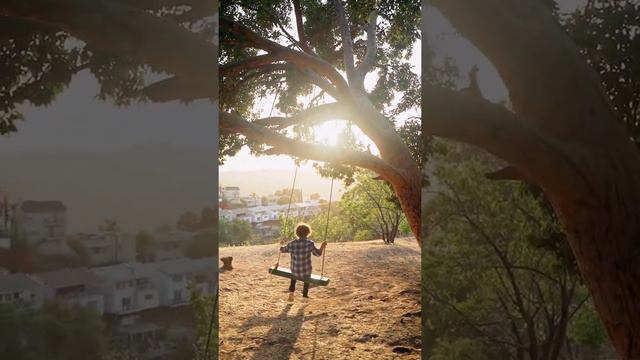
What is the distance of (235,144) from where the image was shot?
7484 millimetres

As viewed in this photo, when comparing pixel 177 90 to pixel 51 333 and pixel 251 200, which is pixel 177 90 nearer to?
pixel 51 333

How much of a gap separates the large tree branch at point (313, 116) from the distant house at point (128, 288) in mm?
4231

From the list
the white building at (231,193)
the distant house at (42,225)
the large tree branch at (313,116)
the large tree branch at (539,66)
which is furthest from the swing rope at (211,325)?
the white building at (231,193)

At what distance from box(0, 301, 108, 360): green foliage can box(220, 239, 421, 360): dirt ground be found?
12.5 feet

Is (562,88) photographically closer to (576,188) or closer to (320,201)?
(576,188)

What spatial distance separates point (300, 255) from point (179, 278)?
4.19 metres

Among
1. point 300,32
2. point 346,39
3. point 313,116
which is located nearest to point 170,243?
point 313,116

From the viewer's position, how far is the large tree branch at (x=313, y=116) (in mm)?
7031

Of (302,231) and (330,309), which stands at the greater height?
(302,231)

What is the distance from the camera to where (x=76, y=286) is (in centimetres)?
274

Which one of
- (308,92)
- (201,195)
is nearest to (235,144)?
(308,92)

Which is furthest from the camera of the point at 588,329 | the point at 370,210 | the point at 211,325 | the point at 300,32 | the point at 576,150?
the point at 370,210

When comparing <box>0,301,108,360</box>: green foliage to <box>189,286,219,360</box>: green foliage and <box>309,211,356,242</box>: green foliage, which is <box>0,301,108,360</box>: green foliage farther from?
<box>309,211,356,242</box>: green foliage

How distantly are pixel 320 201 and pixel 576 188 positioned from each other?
11.2 metres
